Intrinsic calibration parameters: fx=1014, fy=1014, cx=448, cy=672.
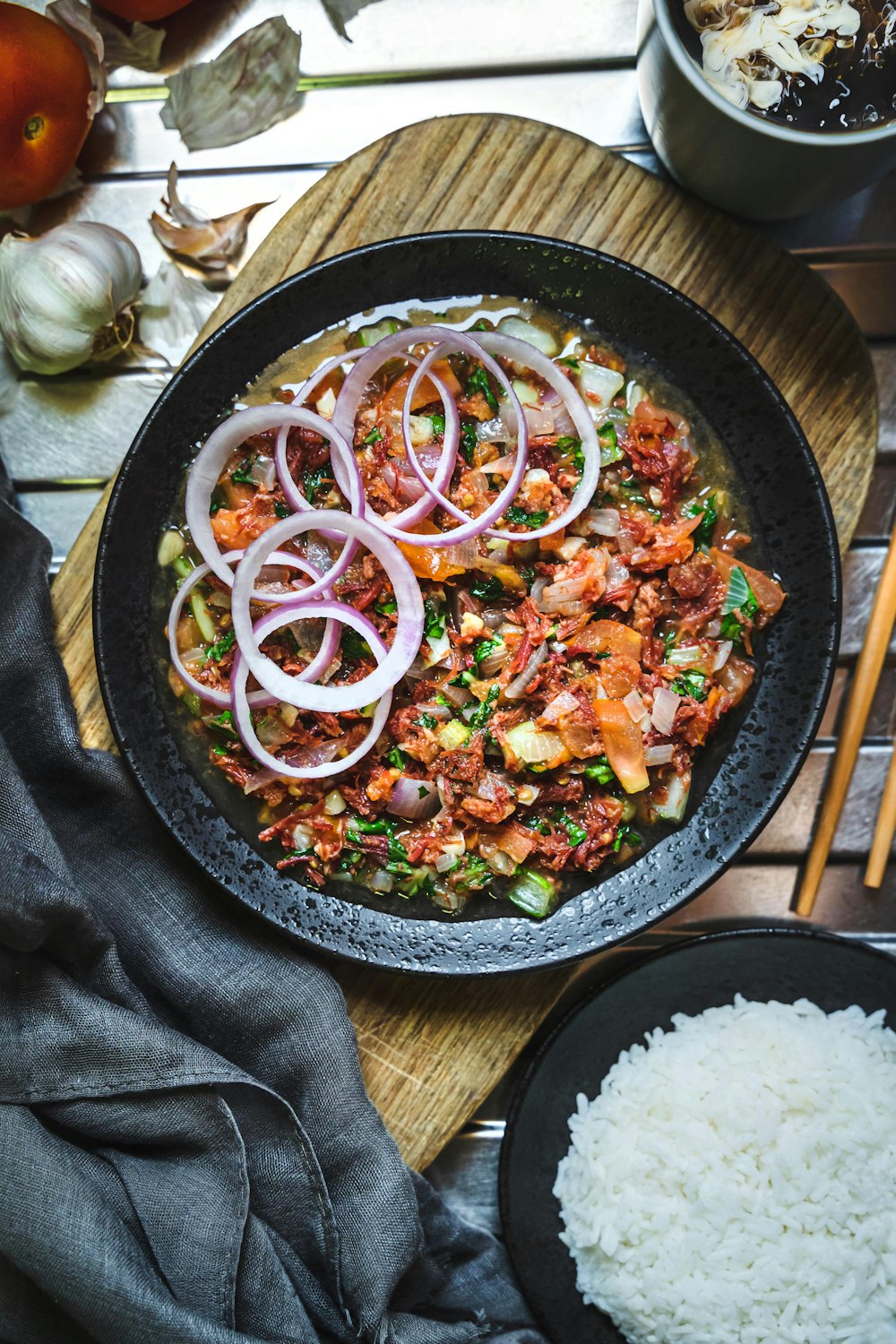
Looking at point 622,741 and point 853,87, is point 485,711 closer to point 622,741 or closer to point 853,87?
point 622,741

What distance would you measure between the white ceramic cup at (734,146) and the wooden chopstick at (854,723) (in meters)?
0.91

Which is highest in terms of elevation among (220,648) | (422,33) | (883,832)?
(422,33)

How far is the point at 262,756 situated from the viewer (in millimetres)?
2412

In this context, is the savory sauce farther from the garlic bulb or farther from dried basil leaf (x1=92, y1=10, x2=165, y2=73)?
dried basil leaf (x1=92, y1=10, x2=165, y2=73)

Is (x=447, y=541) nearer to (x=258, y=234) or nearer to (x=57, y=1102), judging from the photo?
(x=258, y=234)

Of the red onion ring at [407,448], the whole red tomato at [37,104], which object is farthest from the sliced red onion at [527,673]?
the whole red tomato at [37,104]

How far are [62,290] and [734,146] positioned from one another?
5.49 feet

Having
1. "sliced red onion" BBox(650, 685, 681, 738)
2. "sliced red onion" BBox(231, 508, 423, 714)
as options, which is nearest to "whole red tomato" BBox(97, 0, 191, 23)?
"sliced red onion" BBox(231, 508, 423, 714)

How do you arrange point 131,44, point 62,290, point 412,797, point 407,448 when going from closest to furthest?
point 407,448 → point 412,797 → point 62,290 → point 131,44

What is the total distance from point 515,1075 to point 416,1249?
55 cm

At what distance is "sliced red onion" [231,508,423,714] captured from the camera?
235 cm

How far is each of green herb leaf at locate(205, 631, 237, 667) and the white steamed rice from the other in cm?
162

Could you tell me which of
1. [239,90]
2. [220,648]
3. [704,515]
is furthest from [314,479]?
[239,90]

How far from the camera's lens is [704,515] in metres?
2.50
